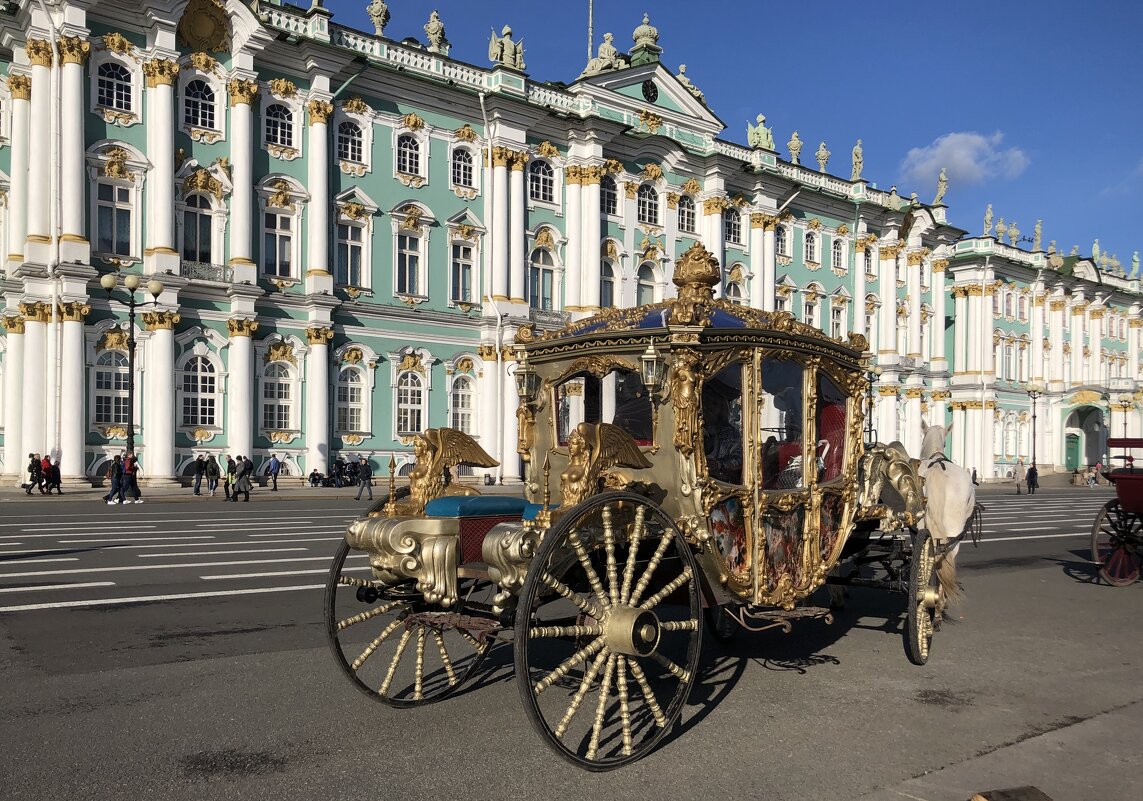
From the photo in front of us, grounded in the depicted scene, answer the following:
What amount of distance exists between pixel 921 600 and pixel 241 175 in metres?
28.6

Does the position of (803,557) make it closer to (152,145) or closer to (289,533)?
(289,533)

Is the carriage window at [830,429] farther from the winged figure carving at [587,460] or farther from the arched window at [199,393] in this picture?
the arched window at [199,393]

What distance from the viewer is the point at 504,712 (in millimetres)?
6113

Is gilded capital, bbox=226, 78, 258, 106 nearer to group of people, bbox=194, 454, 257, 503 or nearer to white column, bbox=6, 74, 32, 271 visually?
white column, bbox=6, 74, 32, 271

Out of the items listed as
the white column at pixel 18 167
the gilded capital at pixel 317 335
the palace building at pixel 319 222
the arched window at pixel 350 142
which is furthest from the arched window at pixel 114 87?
the gilded capital at pixel 317 335

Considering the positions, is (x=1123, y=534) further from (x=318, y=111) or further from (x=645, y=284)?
(x=645, y=284)

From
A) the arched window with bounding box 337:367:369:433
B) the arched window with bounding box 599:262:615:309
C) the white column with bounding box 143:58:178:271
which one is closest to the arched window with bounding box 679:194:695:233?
the arched window with bounding box 599:262:615:309

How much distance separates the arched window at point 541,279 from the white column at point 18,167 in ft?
58.5

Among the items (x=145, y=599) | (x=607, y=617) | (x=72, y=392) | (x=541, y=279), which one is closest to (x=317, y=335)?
(x=72, y=392)

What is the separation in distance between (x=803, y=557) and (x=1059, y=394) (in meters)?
67.6

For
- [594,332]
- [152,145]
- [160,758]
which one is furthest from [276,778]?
[152,145]

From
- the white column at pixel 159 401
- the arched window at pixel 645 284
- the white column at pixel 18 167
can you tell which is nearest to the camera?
the white column at pixel 18 167

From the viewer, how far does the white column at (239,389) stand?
30922mm

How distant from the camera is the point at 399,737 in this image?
5578 millimetres
